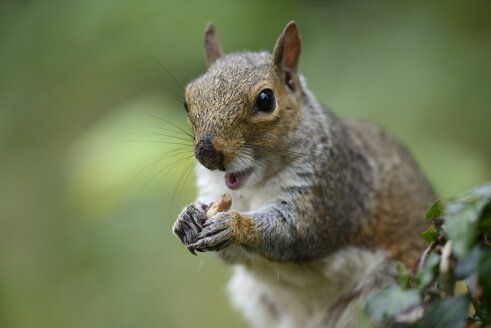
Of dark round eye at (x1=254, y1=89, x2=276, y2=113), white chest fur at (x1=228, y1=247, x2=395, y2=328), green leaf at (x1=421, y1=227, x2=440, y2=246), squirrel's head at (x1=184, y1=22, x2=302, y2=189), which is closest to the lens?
green leaf at (x1=421, y1=227, x2=440, y2=246)

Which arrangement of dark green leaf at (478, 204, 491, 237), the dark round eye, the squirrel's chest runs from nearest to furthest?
dark green leaf at (478, 204, 491, 237) → the dark round eye → the squirrel's chest

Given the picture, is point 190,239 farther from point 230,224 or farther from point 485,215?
point 485,215

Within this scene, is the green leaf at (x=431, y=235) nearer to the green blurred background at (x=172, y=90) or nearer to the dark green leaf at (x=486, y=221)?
the dark green leaf at (x=486, y=221)

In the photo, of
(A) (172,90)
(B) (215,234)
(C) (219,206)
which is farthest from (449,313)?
(A) (172,90)

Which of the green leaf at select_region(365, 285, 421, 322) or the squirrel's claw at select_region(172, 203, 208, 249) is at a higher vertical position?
the squirrel's claw at select_region(172, 203, 208, 249)

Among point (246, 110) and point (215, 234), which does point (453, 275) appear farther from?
point (246, 110)

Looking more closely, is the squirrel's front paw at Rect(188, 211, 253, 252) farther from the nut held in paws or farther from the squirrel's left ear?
the squirrel's left ear

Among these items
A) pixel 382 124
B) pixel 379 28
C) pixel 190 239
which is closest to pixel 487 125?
pixel 382 124

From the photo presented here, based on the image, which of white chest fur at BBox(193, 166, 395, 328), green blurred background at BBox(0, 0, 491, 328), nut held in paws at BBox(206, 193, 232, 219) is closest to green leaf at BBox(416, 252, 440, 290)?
nut held in paws at BBox(206, 193, 232, 219)
